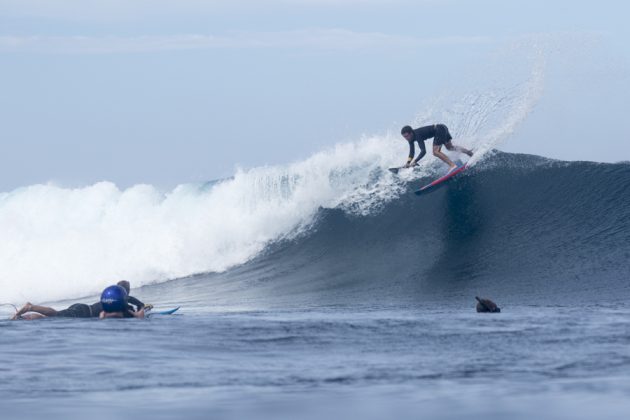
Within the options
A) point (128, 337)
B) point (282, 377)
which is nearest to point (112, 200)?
point (128, 337)

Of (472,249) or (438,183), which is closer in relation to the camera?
(472,249)

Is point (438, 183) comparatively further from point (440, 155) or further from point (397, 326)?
point (397, 326)

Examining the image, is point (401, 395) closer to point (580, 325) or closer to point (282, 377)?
point (282, 377)

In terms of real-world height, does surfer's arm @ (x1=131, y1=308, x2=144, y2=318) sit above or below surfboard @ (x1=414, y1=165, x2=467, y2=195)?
below

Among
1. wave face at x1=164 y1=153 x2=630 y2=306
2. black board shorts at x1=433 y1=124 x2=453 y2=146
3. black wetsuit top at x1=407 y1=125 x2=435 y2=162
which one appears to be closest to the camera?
wave face at x1=164 y1=153 x2=630 y2=306

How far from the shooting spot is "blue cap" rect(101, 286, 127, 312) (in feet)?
43.2

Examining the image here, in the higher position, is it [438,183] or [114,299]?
[438,183]

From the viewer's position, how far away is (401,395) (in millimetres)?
7148

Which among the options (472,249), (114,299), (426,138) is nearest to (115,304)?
(114,299)

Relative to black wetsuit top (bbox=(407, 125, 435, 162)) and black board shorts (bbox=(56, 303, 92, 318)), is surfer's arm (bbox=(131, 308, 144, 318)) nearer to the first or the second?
black board shorts (bbox=(56, 303, 92, 318))

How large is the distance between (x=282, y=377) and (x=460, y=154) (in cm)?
1396

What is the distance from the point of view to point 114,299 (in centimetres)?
1317

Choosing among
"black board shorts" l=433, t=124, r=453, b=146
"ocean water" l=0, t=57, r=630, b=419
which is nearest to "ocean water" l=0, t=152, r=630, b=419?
"ocean water" l=0, t=57, r=630, b=419

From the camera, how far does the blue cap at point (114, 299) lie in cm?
1317
